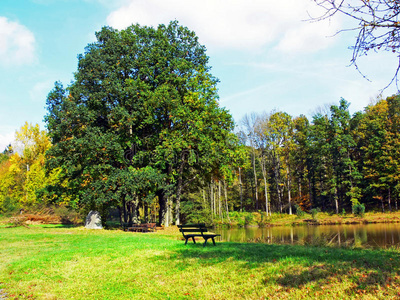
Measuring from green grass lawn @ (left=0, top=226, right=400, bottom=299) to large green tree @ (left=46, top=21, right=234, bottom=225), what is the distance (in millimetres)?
12570

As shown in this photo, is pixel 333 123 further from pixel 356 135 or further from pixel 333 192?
pixel 333 192

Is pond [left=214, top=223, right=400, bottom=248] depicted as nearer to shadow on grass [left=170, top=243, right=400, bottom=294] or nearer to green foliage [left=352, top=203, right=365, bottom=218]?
shadow on grass [left=170, top=243, right=400, bottom=294]

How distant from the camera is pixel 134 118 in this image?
23.0 metres

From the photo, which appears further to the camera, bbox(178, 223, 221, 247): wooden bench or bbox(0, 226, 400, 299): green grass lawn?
bbox(178, 223, 221, 247): wooden bench

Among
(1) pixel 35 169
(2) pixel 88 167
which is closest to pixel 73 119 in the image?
(2) pixel 88 167

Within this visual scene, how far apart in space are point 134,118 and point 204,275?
17.6 m

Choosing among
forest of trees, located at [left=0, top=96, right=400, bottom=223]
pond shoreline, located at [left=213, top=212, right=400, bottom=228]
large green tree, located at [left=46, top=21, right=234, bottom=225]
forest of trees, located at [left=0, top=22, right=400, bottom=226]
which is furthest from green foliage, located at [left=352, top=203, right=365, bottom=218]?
large green tree, located at [left=46, top=21, right=234, bottom=225]

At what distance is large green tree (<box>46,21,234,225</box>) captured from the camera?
22.5m

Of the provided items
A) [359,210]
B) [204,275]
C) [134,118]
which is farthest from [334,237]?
[359,210]

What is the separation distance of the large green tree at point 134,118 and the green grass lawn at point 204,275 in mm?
12570

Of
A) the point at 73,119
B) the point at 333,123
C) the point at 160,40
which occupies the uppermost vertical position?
the point at 160,40

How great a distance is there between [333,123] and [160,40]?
3176 centimetres

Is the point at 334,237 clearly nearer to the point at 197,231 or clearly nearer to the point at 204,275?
the point at 197,231

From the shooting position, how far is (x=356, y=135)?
4684cm
